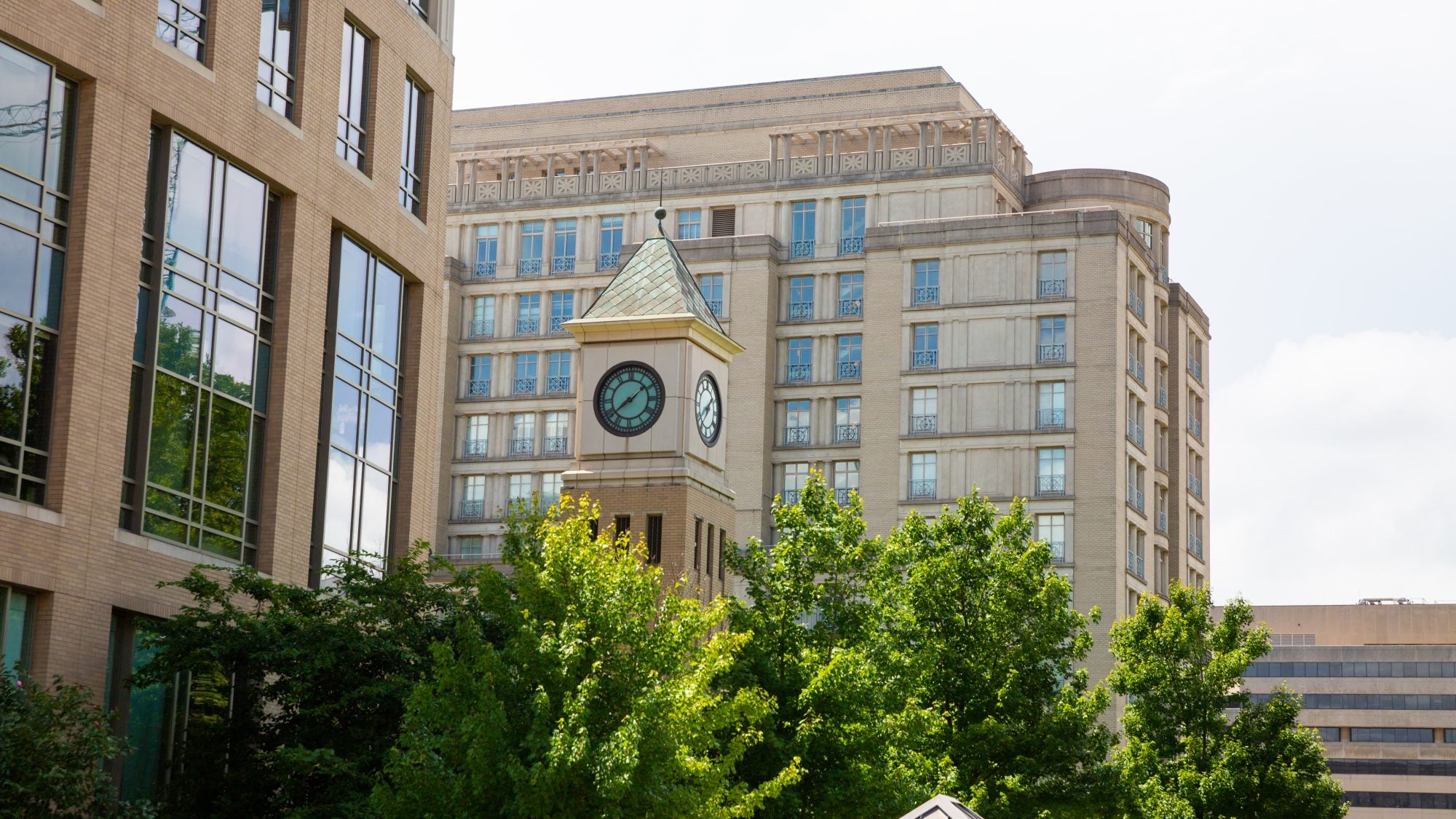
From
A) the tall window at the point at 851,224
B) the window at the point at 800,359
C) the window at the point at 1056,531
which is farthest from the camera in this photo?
the tall window at the point at 851,224

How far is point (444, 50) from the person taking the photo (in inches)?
1710

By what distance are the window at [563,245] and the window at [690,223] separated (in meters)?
5.66

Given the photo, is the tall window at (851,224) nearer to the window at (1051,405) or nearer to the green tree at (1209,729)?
the window at (1051,405)

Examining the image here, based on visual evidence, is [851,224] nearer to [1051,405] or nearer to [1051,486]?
[1051,405]

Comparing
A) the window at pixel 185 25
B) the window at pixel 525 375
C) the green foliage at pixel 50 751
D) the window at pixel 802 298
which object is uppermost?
the window at pixel 802 298

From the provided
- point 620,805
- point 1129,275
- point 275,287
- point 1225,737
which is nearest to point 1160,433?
point 1129,275

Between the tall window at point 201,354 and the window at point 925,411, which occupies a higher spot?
the window at point 925,411

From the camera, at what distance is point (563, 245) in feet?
332

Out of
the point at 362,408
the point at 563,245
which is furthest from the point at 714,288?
the point at 362,408

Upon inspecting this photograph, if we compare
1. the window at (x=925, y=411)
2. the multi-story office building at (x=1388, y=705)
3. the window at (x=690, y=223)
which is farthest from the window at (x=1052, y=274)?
the multi-story office building at (x=1388, y=705)

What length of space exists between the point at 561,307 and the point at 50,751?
246 feet

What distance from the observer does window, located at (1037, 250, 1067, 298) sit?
9075 centimetres

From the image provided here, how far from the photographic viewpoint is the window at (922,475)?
91.1m

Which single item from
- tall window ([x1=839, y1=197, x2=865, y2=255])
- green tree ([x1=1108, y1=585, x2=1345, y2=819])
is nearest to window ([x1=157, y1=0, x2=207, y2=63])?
green tree ([x1=1108, y1=585, x2=1345, y2=819])
